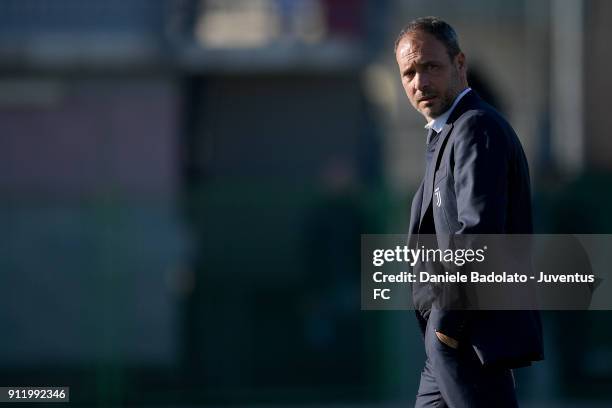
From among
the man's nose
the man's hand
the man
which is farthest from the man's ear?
the man's hand

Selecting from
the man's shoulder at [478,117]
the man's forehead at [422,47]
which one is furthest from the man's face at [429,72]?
the man's shoulder at [478,117]

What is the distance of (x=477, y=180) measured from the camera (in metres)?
3.76

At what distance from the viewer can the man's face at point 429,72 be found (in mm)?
4043

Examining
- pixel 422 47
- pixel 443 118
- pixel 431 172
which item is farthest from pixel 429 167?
pixel 422 47

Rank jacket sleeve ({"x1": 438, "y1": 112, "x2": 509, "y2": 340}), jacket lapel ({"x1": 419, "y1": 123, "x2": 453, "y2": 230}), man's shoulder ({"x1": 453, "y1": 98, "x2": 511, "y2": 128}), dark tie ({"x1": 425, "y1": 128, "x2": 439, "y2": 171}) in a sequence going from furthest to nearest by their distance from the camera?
dark tie ({"x1": 425, "y1": 128, "x2": 439, "y2": 171}) < jacket lapel ({"x1": 419, "y1": 123, "x2": 453, "y2": 230}) < man's shoulder ({"x1": 453, "y1": 98, "x2": 511, "y2": 128}) < jacket sleeve ({"x1": 438, "y1": 112, "x2": 509, "y2": 340})

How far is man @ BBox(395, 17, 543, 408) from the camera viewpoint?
3.79 m

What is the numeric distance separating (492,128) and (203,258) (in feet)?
23.2

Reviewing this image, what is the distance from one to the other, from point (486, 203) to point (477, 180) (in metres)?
0.08

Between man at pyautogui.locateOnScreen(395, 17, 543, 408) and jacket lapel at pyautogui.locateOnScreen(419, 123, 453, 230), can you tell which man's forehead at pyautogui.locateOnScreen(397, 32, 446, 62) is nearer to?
man at pyautogui.locateOnScreen(395, 17, 543, 408)

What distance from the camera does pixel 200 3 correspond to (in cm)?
1683

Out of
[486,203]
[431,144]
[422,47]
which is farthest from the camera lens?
[431,144]

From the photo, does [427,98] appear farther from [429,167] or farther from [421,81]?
[429,167]

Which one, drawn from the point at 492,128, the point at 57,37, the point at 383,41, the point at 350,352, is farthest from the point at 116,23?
the point at 492,128

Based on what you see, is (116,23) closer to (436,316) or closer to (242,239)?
(242,239)
